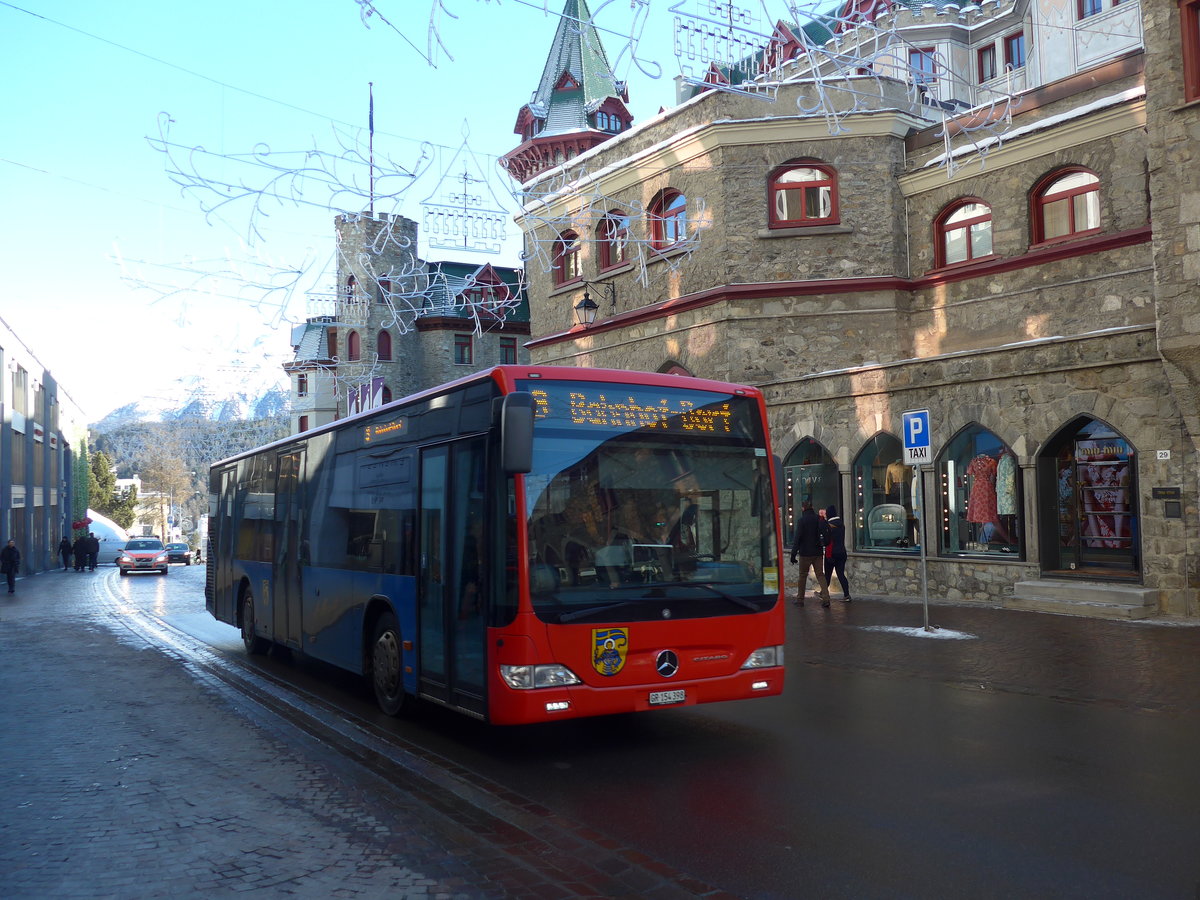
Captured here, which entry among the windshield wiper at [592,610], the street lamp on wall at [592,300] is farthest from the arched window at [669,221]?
the windshield wiper at [592,610]

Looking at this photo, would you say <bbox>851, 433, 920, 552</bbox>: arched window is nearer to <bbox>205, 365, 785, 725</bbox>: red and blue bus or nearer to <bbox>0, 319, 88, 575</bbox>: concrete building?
<bbox>205, 365, 785, 725</bbox>: red and blue bus

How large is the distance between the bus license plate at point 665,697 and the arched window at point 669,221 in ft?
60.8

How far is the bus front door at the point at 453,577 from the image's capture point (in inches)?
291

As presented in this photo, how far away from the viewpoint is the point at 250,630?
13.8 metres

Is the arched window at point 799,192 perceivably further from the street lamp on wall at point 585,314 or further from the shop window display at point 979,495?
the shop window display at point 979,495

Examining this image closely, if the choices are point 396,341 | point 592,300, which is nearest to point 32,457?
point 396,341

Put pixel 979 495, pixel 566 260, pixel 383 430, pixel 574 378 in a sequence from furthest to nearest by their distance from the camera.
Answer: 1. pixel 566 260
2. pixel 979 495
3. pixel 383 430
4. pixel 574 378

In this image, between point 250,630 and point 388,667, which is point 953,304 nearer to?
point 250,630

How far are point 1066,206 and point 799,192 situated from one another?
5574 millimetres

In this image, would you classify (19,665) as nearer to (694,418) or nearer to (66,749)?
(66,749)

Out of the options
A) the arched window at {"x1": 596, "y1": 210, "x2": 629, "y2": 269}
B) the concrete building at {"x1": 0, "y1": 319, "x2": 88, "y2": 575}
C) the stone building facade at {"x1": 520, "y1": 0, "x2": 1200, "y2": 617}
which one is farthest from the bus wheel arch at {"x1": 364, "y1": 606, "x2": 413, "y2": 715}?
the concrete building at {"x1": 0, "y1": 319, "x2": 88, "y2": 575}

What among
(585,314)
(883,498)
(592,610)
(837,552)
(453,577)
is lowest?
(837,552)

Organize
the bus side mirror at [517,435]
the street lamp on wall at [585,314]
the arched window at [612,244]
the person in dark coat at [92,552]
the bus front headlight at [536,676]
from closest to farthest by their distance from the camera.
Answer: the bus side mirror at [517,435], the bus front headlight at [536,676], the arched window at [612,244], the street lamp on wall at [585,314], the person in dark coat at [92,552]

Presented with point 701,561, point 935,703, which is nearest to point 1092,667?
point 935,703
